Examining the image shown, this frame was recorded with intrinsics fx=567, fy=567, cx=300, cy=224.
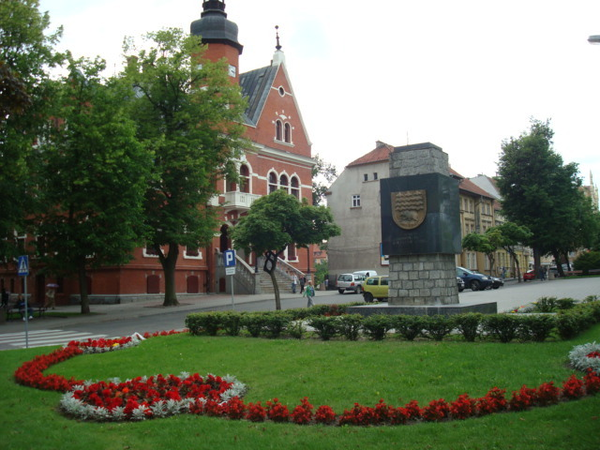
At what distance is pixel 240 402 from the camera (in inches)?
300

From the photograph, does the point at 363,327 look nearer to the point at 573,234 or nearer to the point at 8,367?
the point at 8,367

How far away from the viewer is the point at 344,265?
58781 millimetres

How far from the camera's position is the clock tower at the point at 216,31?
145 ft

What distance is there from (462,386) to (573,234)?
2141 inches

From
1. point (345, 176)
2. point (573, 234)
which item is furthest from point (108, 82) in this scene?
point (573, 234)

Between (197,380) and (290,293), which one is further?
(290,293)

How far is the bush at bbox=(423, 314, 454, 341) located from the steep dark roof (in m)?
37.0

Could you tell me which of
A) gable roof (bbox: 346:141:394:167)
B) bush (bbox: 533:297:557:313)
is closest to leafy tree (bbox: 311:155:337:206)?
gable roof (bbox: 346:141:394:167)

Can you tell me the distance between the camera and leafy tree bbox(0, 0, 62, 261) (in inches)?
800

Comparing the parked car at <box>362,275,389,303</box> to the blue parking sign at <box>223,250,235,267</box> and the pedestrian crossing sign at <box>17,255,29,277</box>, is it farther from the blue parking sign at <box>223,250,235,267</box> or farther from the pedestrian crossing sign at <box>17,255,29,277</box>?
the pedestrian crossing sign at <box>17,255,29,277</box>

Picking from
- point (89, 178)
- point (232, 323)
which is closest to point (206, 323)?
point (232, 323)

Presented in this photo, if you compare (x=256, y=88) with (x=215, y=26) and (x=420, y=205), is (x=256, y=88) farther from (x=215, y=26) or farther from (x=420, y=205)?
(x=420, y=205)

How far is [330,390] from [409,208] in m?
8.27

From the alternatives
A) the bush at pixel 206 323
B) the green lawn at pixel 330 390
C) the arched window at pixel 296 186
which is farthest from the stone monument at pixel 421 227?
the arched window at pixel 296 186
